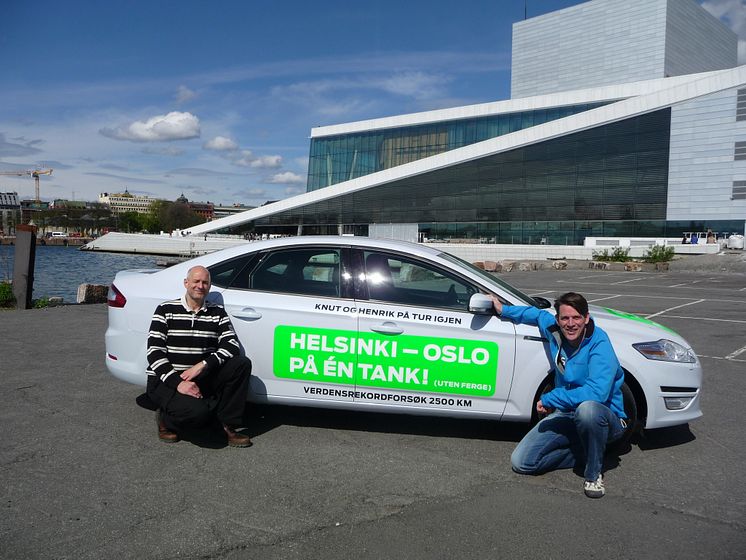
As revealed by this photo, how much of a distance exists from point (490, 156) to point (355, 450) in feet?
163

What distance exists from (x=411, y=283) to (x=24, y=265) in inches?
391

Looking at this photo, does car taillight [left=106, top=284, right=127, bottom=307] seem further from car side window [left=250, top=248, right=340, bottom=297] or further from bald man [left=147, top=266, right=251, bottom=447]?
car side window [left=250, top=248, right=340, bottom=297]

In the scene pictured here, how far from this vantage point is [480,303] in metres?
4.43

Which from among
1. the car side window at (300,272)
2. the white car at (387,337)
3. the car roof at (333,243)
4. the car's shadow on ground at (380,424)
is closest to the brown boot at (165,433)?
the white car at (387,337)

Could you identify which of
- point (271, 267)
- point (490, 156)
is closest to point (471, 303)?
point (271, 267)

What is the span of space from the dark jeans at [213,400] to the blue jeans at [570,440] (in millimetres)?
2078

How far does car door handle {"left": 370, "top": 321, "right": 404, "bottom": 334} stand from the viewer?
4.58 metres

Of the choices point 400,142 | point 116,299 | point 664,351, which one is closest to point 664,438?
point 664,351

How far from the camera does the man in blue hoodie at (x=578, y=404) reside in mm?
3918

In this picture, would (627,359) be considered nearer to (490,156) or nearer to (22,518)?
(22,518)

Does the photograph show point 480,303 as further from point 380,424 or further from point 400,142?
point 400,142

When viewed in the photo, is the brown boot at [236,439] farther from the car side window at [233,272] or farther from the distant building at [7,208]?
the distant building at [7,208]

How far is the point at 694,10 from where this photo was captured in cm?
7044

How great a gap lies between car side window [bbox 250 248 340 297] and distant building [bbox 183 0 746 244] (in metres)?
45.8
